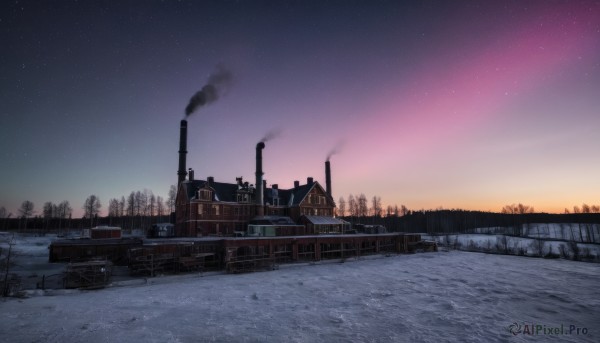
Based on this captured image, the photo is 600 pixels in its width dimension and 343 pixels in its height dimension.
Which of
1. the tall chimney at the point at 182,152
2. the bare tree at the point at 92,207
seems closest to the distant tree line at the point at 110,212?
the bare tree at the point at 92,207

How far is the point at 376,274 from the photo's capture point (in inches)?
1189

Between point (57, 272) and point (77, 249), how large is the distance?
631cm

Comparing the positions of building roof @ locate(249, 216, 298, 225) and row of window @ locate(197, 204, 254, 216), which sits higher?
row of window @ locate(197, 204, 254, 216)

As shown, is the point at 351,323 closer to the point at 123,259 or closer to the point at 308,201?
the point at 123,259

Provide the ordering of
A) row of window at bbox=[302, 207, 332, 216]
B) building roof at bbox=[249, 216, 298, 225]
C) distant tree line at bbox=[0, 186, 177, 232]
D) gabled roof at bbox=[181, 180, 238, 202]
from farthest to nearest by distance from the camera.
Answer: distant tree line at bbox=[0, 186, 177, 232] → row of window at bbox=[302, 207, 332, 216] → gabled roof at bbox=[181, 180, 238, 202] → building roof at bbox=[249, 216, 298, 225]

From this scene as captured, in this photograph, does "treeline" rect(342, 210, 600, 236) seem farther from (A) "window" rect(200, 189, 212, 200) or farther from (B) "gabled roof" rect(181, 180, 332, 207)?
(A) "window" rect(200, 189, 212, 200)

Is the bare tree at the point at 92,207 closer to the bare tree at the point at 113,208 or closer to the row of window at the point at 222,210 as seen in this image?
the bare tree at the point at 113,208

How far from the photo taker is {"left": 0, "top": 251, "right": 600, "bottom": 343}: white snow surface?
45.5 ft

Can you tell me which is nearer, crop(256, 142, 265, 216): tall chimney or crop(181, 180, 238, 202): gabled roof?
crop(181, 180, 238, 202): gabled roof

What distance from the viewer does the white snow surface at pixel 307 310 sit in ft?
45.5

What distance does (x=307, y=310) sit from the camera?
17.8 metres

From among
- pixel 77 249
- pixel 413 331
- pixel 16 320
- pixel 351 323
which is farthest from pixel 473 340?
pixel 77 249

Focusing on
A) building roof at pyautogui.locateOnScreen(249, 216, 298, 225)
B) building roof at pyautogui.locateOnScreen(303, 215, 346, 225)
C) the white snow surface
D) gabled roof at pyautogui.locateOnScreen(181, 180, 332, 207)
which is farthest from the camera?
building roof at pyautogui.locateOnScreen(303, 215, 346, 225)

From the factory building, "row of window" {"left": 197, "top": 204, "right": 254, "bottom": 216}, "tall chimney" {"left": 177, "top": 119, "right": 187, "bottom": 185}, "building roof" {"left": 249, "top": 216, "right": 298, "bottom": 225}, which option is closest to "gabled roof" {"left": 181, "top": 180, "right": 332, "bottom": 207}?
the factory building
